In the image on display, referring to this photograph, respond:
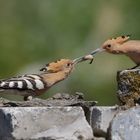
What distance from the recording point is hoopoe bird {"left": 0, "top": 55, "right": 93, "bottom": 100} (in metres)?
6.85

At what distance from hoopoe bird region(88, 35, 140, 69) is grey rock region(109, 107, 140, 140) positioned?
0.71 m

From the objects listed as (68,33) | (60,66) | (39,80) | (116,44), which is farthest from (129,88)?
(68,33)

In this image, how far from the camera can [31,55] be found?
1853 centimetres

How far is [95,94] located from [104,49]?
Answer: 1017 cm

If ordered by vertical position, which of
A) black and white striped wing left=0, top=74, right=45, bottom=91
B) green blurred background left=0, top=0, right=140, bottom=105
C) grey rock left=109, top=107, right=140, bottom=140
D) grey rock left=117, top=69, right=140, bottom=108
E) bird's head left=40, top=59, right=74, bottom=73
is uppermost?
grey rock left=117, top=69, right=140, bottom=108

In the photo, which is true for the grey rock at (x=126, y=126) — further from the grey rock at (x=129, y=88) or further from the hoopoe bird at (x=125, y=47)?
the hoopoe bird at (x=125, y=47)

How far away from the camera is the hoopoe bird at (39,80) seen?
685 cm

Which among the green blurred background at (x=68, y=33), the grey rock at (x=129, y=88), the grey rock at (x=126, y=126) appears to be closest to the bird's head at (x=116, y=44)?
the grey rock at (x=129, y=88)

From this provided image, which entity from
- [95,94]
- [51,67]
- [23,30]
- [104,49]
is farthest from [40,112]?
[23,30]

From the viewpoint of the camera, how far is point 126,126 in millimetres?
5051

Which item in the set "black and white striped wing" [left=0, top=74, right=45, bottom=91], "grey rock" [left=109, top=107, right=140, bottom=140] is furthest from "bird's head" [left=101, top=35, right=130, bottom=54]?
"black and white striped wing" [left=0, top=74, right=45, bottom=91]

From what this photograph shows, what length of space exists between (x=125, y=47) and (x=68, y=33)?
43.2 feet

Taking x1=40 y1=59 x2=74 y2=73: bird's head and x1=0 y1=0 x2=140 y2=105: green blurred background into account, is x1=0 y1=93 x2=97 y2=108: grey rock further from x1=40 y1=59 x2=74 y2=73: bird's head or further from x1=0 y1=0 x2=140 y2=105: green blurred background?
x1=0 y1=0 x2=140 y2=105: green blurred background

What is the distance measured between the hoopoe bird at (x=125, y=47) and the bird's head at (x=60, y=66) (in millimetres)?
650
